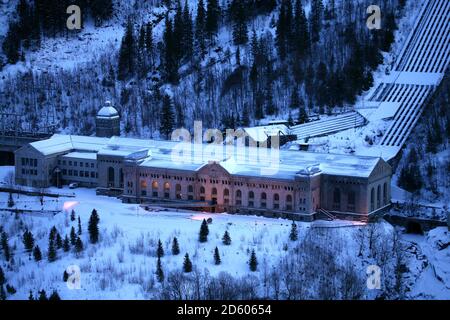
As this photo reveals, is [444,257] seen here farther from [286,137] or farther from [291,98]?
[291,98]

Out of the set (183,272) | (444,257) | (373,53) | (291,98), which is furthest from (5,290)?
(373,53)

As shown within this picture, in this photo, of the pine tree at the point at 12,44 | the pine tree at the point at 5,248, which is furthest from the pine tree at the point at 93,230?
the pine tree at the point at 12,44

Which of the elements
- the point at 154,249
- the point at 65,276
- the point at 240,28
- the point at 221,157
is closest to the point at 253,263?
the point at 154,249

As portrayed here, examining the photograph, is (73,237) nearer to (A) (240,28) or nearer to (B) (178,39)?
(B) (178,39)

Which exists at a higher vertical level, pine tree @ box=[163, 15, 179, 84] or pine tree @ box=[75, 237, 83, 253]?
pine tree @ box=[163, 15, 179, 84]

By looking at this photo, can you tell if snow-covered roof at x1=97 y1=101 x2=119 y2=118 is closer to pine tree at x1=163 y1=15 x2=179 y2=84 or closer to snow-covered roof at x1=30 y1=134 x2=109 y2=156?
snow-covered roof at x1=30 y1=134 x2=109 y2=156

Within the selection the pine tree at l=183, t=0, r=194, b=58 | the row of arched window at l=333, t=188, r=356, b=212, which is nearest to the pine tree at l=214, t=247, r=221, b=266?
the row of arched window at l=333, t=188, r=356, b=212
